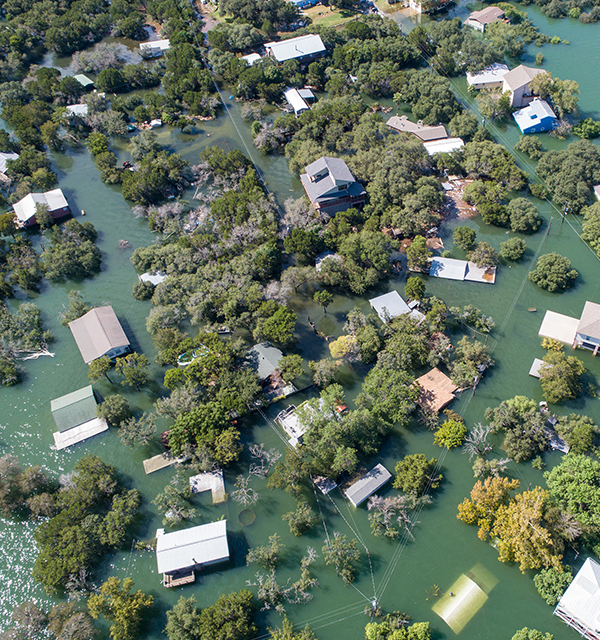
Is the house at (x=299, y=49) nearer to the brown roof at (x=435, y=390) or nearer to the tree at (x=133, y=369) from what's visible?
the tree at (x=133, y=369)

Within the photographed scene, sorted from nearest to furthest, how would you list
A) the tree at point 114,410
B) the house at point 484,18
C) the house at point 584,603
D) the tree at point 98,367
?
the house at point 584,603, the tree at point 114,410, the tree at point 98,367, the house at point 484,18

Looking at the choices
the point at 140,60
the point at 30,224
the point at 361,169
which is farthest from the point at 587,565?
the point at 140,60

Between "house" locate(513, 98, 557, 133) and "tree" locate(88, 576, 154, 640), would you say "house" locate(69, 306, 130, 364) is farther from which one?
"house" locate(513, 98, 557, 133)

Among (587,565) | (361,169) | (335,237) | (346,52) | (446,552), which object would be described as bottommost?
(446,552)

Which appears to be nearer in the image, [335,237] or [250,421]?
[250,421]

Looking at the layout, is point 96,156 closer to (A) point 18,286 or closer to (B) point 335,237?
(A) point 18,286

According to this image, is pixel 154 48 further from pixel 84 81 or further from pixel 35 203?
pixel 35 203

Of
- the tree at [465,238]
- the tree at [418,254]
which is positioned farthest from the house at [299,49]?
the tree at [465,238]
